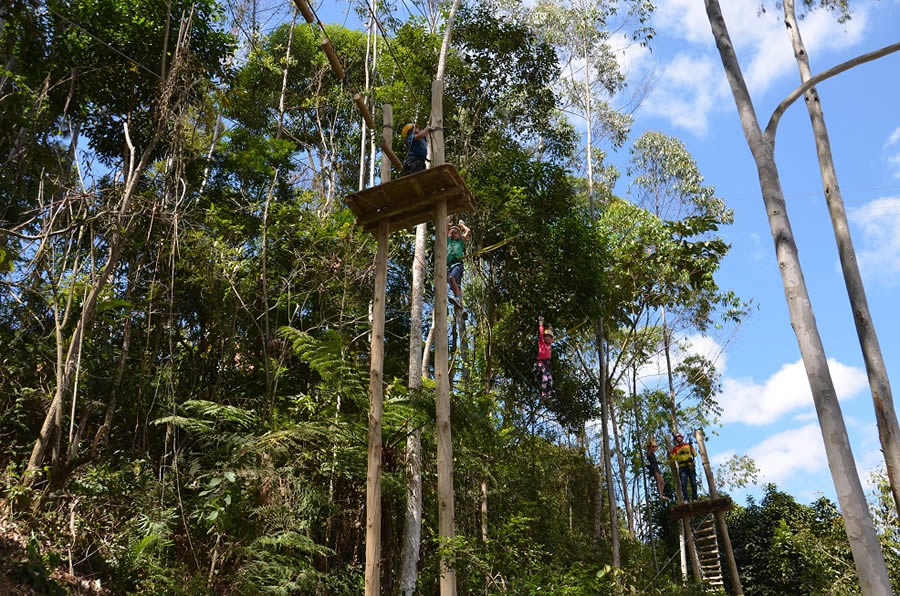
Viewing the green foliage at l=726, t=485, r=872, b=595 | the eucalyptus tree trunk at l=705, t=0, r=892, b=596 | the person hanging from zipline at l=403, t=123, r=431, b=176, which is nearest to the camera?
the eucalyptus tree trunk at l=705, t=0, r=892, b=596

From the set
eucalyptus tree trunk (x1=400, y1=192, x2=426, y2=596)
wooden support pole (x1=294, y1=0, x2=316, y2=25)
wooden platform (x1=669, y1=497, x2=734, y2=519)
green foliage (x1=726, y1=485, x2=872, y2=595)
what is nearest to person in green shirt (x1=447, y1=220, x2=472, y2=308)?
eucalyptus tree trunk (x1=400, y1=192, x2=426, y2=596)

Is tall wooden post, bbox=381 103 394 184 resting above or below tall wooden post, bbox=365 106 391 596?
above

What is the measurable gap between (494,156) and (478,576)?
726cm

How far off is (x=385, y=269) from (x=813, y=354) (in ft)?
11.4

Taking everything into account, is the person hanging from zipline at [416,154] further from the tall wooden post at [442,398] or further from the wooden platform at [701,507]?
the wooden platform at [701,507]

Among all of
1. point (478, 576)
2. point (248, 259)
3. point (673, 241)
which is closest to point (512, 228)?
point (673, 241)

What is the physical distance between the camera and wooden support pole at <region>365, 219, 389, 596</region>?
5250 mm

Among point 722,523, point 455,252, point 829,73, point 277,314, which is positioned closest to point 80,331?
point 277,314

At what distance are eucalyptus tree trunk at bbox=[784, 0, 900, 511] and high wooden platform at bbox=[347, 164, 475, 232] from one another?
3.85m

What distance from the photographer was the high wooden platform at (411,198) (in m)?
5.89

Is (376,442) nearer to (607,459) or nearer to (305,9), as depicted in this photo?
(305,9)

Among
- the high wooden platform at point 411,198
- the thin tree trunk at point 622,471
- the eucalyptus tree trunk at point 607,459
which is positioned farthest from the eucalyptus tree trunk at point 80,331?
the thin tree trunk at point 622,471

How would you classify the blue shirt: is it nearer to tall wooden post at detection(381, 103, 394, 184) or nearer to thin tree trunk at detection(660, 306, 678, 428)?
tall wooden post at detection(381, 103, 394, 184)

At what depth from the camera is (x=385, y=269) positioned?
239 inches
